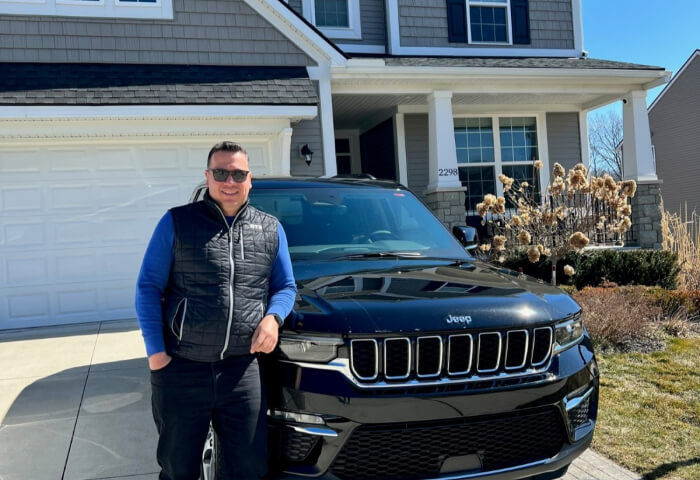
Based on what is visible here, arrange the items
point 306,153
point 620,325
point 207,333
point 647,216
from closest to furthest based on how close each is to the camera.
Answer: point 207,333 < point 620,325 < point 306,153 < point 647,216

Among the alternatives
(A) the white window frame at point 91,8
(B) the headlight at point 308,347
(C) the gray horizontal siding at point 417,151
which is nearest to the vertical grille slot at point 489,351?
(B) the headlight at point 308,347

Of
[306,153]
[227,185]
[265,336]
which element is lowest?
[265,336]

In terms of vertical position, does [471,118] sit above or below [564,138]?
above

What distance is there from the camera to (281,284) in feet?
8.69

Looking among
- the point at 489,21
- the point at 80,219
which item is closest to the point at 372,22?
the point at 489,21

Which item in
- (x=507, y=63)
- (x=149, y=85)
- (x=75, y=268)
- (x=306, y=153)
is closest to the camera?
(x=149, y=85)

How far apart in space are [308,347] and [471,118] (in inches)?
422

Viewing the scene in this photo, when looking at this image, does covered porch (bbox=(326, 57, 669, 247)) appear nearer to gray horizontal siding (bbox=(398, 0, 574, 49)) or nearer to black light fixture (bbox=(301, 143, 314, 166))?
black light fixture (bbox=(301, 143, 314, 166))

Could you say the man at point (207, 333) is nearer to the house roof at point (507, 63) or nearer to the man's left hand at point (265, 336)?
the man's left hand at point (265, 336)

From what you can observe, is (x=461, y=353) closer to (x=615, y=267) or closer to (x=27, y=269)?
(x=27, y=269)

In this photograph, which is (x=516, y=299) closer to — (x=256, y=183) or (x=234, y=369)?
(x=234, y=369)

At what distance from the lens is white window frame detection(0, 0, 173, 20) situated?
807 centimetres

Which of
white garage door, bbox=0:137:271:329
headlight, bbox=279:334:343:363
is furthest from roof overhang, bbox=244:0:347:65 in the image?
headlight, bbox=279:334:343:363

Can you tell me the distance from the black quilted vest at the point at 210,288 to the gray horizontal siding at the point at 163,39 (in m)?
6.92
